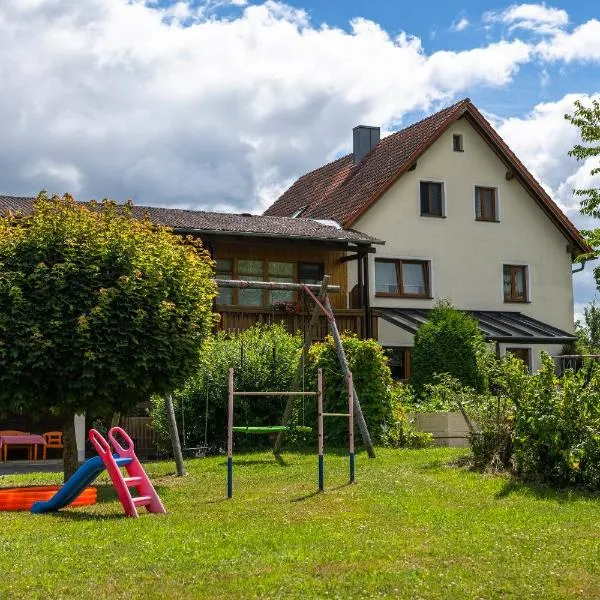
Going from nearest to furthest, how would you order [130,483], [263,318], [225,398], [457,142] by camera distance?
1. [130,483]
2. [225,398]
3. [263,318]
4. [457,142]

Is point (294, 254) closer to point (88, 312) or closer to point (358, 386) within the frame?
point (358, 386)

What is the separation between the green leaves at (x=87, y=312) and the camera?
13195 millimetres

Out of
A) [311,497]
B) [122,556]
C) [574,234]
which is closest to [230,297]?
[574,234]

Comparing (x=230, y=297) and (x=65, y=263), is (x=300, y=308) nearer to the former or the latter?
(x=230, y=297)

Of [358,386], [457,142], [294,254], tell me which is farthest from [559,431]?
[457,142]

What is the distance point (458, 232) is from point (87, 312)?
777 inches

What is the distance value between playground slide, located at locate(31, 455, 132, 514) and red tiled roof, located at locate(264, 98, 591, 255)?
1823cm

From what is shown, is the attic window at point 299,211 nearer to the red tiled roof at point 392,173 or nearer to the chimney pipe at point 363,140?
the red tiled roof at point 392,173

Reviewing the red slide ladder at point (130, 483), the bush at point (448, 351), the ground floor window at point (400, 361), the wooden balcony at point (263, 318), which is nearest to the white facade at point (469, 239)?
the ground floor window at point (400, 361)

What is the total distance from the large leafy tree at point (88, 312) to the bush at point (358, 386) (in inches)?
222

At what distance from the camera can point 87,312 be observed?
13328 millimetres

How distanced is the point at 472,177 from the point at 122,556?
81.2 feet

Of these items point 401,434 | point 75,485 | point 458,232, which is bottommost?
point 75,485

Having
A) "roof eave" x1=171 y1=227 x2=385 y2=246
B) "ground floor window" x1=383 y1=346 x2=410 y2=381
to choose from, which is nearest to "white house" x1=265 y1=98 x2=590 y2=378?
"ground floor window" x1=383 y1=346 x2=410 y2=381
